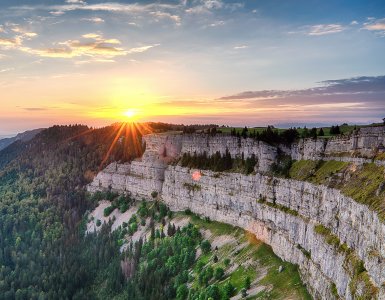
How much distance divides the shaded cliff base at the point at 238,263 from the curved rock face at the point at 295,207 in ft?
7.47

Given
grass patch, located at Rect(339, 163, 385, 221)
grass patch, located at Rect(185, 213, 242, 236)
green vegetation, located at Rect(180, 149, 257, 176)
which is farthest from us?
green vegetation, located at Rect(180, 149, 257, 176)

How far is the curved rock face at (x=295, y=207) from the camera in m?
59.7

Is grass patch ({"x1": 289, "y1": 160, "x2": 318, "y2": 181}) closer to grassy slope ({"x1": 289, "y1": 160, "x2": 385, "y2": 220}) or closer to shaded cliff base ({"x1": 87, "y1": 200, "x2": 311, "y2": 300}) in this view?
grassy slope ({"x1": 289, "y1": 160, "x2": 385, "y2": 220})

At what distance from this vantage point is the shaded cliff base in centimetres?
8700

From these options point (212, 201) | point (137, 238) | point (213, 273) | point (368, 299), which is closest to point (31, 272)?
point (137, 238)

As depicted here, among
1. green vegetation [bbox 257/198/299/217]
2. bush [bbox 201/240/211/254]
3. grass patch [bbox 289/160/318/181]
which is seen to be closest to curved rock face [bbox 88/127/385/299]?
green vegetation [bbox 257/198/299/217]

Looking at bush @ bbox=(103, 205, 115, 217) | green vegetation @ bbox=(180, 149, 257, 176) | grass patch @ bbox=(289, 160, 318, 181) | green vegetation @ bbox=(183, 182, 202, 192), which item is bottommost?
bush @ bbox=(103, 205, 115, 217)

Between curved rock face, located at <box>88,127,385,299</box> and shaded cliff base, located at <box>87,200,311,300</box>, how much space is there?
7.47 feet

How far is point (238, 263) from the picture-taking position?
10731 cm

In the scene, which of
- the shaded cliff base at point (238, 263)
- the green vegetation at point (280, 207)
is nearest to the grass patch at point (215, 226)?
the shaded cliff base at point (238, 263)

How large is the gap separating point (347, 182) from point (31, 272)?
419ft

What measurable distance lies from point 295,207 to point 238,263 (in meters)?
20.9

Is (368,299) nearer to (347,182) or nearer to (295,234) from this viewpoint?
(347,182)

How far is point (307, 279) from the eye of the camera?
80.6 metres
